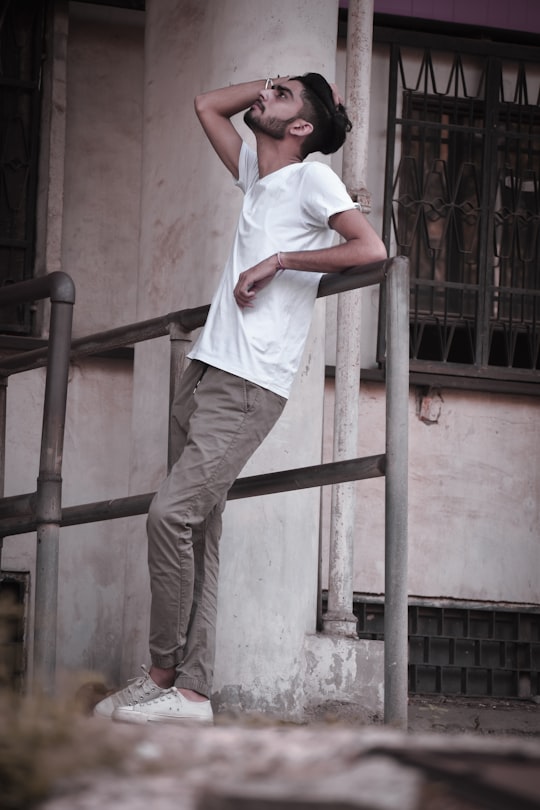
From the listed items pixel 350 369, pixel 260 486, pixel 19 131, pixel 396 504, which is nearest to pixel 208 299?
pixel 350 369

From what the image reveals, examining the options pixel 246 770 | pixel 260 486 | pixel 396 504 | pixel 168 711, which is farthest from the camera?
pixel 260 486

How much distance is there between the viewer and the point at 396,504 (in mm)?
3266

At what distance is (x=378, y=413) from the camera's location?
6.47 m

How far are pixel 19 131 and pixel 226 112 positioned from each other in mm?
2248

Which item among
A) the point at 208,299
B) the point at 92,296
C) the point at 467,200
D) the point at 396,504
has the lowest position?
the point at 396,504

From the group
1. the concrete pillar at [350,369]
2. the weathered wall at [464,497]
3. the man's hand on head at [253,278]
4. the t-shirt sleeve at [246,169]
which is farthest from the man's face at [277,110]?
the weathered wall at [464,497]

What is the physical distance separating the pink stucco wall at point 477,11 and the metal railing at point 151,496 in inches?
126

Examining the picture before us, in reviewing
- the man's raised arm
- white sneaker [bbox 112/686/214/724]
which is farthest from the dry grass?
the man's raised arm

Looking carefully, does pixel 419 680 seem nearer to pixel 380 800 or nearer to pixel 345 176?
pixel 345 176

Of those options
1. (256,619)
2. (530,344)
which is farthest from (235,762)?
(530,344)

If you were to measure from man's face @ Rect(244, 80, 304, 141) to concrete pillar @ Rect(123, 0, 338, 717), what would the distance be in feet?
3.38

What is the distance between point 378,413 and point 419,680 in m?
1.38

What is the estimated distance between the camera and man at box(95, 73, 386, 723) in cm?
358

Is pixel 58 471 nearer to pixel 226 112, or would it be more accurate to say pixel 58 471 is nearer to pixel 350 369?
pixel 226 112
